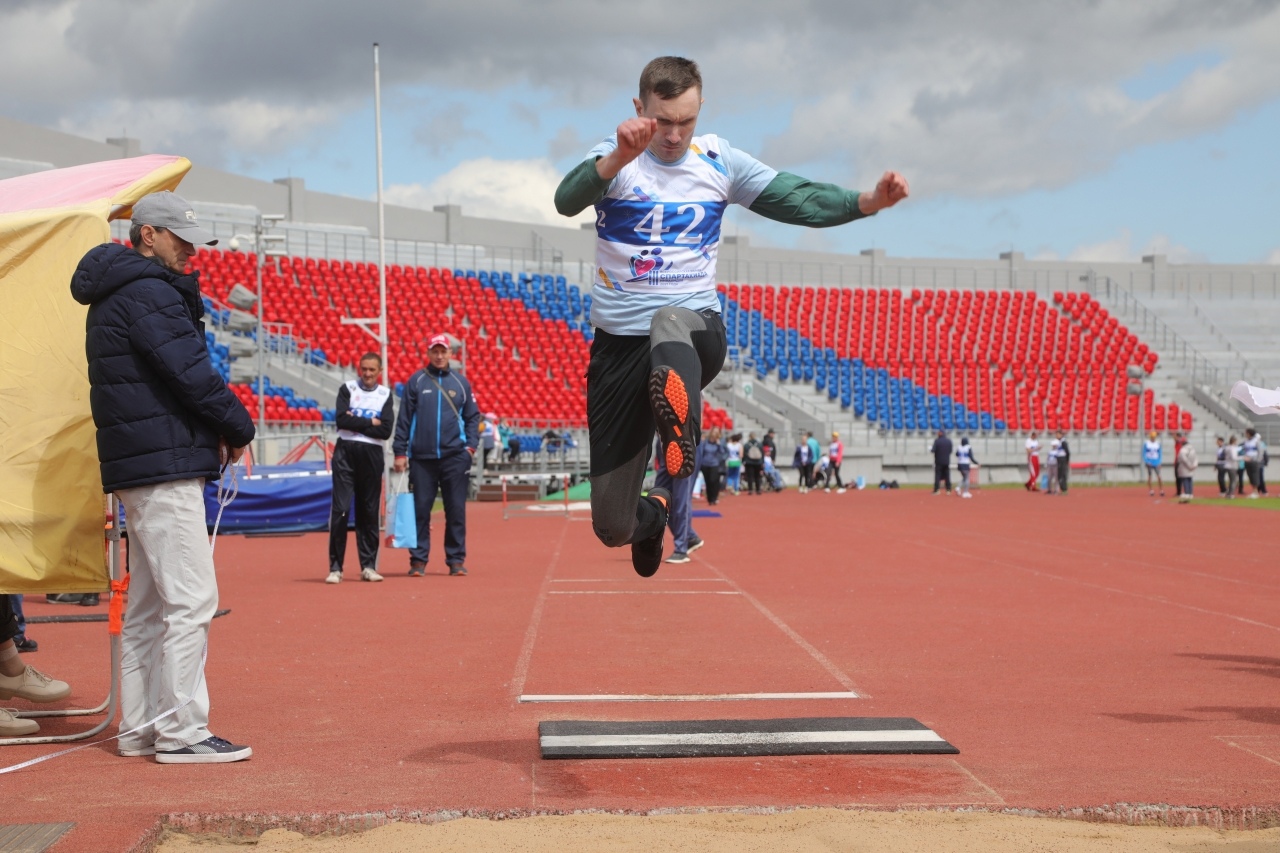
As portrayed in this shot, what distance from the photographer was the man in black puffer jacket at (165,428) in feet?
17.6

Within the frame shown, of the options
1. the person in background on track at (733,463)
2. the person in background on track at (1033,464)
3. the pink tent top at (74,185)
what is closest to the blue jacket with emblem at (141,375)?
the pink tent top at (74,185)

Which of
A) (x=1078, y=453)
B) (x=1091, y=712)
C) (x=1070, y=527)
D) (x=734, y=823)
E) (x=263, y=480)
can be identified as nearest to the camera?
(x=734, y=823)

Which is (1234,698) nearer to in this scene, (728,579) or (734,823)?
(734,823)

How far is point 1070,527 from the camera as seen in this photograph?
71.0ft

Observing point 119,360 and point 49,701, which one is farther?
point 49,701

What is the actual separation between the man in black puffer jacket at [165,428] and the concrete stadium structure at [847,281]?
28.4m

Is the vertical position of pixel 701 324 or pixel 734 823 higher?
pixel 701 324

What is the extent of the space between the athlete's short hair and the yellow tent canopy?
252cm

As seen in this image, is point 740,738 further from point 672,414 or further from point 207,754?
point 207,754

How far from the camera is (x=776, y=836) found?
14.0ft

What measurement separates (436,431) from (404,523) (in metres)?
0.98

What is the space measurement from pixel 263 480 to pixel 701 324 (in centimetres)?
1481

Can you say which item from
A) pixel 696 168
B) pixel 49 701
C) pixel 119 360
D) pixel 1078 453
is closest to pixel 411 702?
pixel 49 701

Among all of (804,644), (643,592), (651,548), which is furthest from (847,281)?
(651,548)
